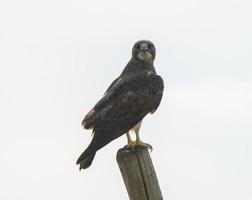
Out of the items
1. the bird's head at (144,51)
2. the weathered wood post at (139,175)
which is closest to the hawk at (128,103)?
the bird's head at (144,51)

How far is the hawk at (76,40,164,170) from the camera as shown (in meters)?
11.7

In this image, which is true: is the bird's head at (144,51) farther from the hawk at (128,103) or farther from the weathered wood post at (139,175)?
the weathered wood post at (139,175)

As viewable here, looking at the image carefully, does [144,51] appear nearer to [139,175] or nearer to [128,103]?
[128,103]

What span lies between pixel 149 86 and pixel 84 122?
2298mm

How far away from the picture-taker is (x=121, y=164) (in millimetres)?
9148

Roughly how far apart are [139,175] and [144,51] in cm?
628

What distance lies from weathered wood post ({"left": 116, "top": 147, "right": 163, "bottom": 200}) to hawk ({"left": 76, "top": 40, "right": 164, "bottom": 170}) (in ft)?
5.03

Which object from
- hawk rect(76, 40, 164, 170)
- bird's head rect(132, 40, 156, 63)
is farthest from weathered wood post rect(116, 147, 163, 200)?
bird's head rect(132, 40, 156, 63)

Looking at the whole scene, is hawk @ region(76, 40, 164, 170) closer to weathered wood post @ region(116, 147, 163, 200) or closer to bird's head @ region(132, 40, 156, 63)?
bird's head @ region(132, 40, 156, 63)

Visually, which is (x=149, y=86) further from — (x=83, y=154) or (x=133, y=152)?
(x=133, y=152)

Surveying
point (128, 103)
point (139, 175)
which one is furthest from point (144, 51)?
point (139, 175)

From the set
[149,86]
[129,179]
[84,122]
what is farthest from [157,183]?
[149,86]

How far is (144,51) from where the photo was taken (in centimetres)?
1488

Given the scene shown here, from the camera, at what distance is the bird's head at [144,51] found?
14.9 meters
